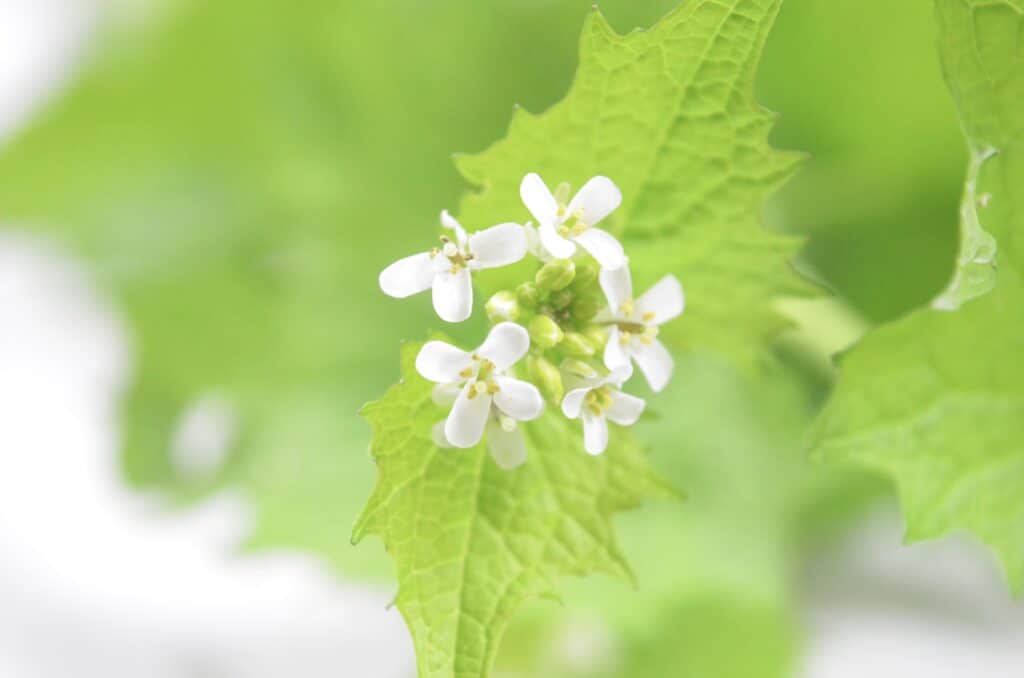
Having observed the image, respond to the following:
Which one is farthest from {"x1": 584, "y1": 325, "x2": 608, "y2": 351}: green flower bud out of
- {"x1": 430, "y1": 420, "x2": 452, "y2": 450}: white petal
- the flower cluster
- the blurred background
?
the blurred background

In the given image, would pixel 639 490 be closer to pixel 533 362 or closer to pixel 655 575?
pixel 533 362

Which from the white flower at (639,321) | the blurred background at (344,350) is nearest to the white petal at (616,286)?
the white flower at (639,321)

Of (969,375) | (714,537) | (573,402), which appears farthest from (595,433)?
(714,537)

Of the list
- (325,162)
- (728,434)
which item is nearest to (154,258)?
(325,162)

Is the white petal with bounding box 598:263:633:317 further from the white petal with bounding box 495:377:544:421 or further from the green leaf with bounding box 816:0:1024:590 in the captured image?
the green leaf with bounding box 816:0:1024:590

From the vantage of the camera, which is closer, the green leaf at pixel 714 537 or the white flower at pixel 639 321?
the white flower at pixel 639 321

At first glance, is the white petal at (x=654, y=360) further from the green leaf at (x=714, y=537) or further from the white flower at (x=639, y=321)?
the green leaf at (x=714, y=537)

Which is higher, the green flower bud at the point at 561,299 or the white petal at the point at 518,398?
the green flower bud at the point at 561,299
